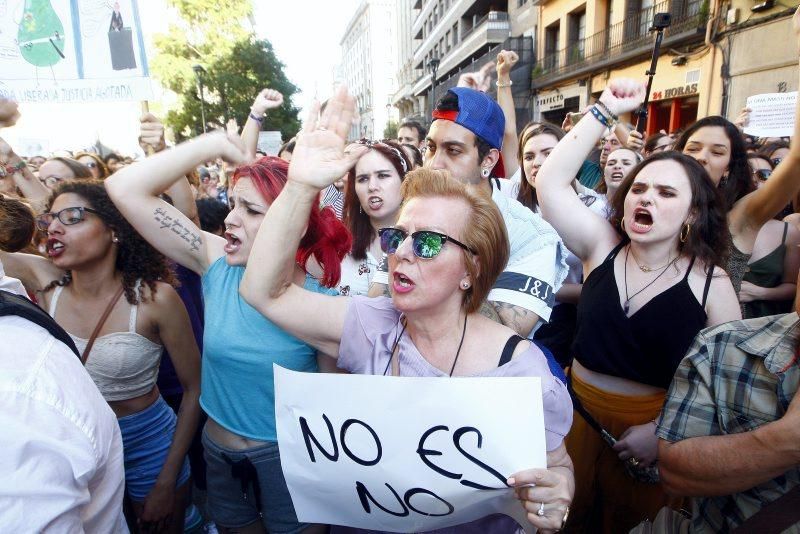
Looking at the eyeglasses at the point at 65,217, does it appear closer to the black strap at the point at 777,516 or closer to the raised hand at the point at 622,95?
the raised hand at the point at 622,95

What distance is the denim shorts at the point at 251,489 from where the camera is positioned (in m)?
1.94

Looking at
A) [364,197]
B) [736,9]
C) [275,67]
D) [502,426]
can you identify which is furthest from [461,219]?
[275,67]

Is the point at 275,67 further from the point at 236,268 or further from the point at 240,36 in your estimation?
the point at 236,268

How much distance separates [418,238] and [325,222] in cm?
79

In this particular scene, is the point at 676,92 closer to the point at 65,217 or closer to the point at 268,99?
the point at 268,99

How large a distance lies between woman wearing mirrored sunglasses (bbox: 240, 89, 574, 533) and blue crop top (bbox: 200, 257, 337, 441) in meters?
0.30

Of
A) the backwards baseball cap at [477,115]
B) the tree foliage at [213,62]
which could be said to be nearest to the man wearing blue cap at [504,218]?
the backwards baseball cap at [477,115]

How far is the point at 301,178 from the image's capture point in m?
1.51

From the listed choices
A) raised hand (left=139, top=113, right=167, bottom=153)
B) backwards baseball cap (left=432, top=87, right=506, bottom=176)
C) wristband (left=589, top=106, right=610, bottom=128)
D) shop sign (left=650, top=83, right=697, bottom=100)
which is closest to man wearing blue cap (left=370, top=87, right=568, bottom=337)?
Result: backwards baseball cap (left=432, top=87, right=506, bottom=176)

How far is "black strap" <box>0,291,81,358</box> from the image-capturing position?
0.97 m

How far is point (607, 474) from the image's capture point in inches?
90.0

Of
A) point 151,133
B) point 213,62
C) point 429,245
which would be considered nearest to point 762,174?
point 429,245

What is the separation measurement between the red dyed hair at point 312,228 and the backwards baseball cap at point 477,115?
31.8 inches

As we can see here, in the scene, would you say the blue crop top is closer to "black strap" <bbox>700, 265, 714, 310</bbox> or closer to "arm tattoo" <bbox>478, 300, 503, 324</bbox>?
"arm tattoo" <bbox>478, 300, 503, 324</bbox>
